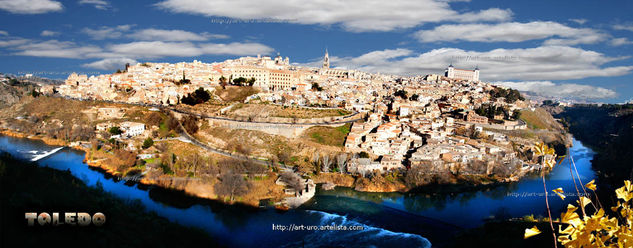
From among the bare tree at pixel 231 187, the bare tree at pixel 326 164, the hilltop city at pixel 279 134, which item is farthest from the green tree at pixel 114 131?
the bare tree at pixel 326 164

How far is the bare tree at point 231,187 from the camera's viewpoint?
14438 millimetres

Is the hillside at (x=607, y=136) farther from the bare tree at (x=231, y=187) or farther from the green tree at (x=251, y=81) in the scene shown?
the green tree at (x=251, y=81)

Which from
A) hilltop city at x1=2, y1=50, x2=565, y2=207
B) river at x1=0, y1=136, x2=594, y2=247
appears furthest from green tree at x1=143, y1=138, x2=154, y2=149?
river at x1=0, y1=136, x2=594, y2=247

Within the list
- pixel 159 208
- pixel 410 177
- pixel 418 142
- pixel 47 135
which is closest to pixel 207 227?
pixel 159 208

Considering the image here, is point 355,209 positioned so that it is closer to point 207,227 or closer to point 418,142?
point 207,227

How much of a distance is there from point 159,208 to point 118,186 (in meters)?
3.84

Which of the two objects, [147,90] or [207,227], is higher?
[147,90]

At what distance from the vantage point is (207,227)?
474 inches

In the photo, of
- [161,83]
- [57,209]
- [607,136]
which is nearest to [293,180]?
[57,209]

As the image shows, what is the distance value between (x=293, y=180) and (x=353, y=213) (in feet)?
12.1

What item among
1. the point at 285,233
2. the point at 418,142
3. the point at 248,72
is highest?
the point at 248,72

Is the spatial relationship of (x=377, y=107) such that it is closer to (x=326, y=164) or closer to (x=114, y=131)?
(x=326, y=164)

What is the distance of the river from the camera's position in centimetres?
1145

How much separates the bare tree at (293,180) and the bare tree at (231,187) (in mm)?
2115
